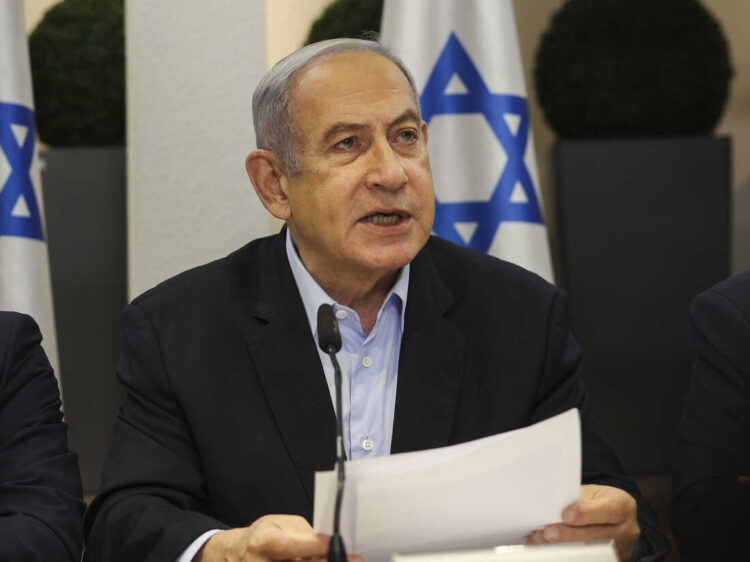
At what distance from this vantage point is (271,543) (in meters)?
1.58

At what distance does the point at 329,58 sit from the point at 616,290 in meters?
2.41

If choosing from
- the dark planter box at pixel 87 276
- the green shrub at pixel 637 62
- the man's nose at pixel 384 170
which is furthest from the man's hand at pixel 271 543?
the green shrub at pixel 637 62

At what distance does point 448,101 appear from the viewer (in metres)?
3.38

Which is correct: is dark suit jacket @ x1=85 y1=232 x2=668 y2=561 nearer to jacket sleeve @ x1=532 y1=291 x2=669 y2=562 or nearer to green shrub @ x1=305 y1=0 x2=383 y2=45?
jacket sleeve @ x1=532 y1=291 x2=669 y2=562

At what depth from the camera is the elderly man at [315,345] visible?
204 cm

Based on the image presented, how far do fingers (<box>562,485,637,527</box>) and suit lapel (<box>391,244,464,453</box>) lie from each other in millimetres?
384

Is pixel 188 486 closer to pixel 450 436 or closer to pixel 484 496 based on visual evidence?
pixel 450 436

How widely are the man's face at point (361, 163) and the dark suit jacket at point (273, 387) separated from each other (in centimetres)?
18

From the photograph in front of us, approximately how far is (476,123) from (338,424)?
2024mm

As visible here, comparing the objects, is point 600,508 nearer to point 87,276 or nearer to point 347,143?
point 347,143

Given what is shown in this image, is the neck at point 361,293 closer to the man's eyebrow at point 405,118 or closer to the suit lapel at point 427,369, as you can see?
the suit lapel at point 427,369

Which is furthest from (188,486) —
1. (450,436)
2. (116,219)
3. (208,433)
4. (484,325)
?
(116,219)

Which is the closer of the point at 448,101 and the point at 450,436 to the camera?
the point at 450,436

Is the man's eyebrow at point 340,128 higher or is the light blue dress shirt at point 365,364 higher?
the man's eyebrow at point 340,128
